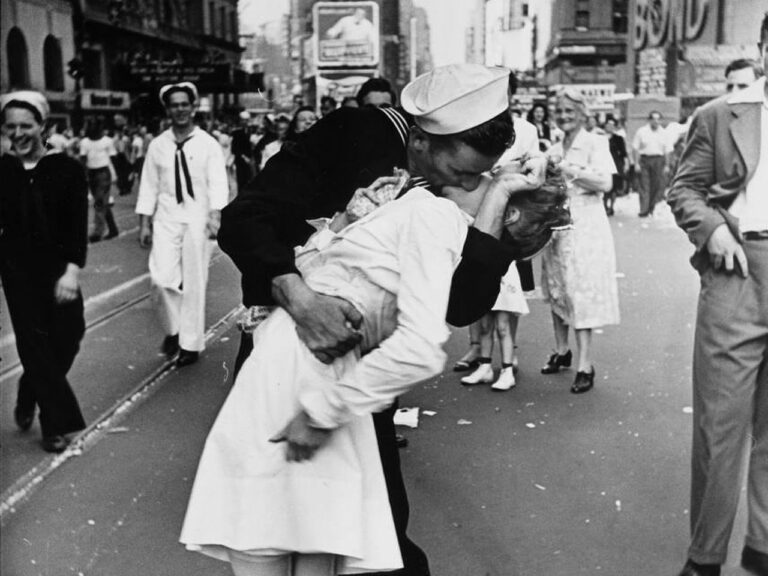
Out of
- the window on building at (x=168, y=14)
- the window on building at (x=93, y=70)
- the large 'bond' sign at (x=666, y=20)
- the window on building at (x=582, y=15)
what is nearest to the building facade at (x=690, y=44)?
the large 'bond' sign at (x=666, y=20)

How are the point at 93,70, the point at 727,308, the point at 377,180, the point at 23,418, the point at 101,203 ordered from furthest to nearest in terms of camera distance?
the point at 93,70 → the point at 101,203 → the point at 23,418 → the point at 727,308 → the point at 377,180

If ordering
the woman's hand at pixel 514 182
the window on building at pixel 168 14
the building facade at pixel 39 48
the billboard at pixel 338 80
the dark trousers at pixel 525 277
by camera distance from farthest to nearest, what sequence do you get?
the billboard at pixel 338 80
the window on building at pixel 168 14
the building facade at pixel 39 48
the dark trousers at pixel 525 277
the woman's hand at pixel 514 182

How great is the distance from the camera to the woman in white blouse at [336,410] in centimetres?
222

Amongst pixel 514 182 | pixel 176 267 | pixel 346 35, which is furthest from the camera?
pixel 346 35

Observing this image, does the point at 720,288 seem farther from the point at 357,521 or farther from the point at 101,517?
the point at 101,517

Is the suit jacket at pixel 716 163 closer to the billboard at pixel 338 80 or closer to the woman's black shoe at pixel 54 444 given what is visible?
the woman's black shoe at pixel 54 444

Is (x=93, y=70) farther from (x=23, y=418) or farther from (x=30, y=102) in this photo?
(x=30, y=102)

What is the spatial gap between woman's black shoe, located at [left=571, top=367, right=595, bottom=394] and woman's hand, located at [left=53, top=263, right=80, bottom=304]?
10.8 ft

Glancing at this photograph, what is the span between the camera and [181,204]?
8211mm

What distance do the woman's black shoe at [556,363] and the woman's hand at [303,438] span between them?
5385mm

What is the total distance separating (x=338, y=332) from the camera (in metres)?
2.28

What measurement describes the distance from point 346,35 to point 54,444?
277 feet

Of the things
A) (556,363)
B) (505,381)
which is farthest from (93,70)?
(505,381)

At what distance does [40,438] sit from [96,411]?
2.06 ft
